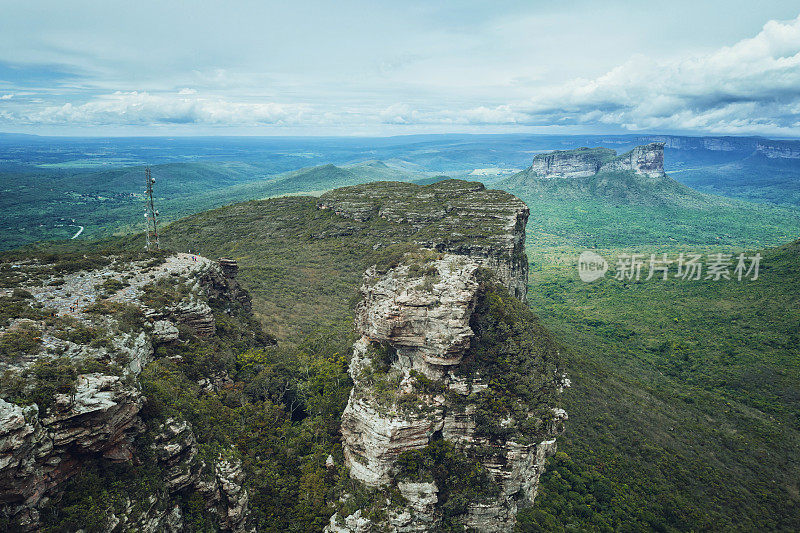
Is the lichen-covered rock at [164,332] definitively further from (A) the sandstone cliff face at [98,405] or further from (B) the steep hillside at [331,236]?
(B) the steep hillside at [331,236]

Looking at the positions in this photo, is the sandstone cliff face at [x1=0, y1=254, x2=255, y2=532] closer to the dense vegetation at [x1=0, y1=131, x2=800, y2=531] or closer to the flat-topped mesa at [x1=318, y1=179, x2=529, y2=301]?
the dense vegetation at [x1=0, y1=131, x2=800, y2=531]

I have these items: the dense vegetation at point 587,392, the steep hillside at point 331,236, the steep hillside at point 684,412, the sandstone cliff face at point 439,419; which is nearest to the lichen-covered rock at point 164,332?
the dense vegetation at point 587,392

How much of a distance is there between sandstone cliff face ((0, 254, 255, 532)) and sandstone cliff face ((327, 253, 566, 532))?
8.67 metres

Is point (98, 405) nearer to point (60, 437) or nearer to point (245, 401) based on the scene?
point (60, 437)

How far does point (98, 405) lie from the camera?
17.5 m

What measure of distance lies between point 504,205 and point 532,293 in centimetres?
4425

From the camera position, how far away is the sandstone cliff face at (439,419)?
26.3 m

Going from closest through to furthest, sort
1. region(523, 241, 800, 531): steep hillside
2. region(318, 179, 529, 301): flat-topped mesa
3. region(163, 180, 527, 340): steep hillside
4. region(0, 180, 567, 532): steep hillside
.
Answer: region(0, 180, 567, 532): steep hillside
region(523, 241, 800, 531): steep hillside
region(163, 180, 527, 340): steep hillside
region(318, 179, 529, 301): flat-topped mesa

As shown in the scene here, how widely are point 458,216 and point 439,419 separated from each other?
61.6 metres

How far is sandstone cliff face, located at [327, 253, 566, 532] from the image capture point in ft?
86.2

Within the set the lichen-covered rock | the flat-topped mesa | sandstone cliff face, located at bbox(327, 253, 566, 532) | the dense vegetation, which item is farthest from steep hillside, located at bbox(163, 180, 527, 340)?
the lichen-covered rock

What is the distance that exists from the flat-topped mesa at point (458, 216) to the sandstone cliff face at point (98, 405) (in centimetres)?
3787

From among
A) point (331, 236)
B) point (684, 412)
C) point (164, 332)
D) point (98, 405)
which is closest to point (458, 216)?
point (331, 236)

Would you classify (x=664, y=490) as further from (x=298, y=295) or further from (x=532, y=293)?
(x=532, y=293)
